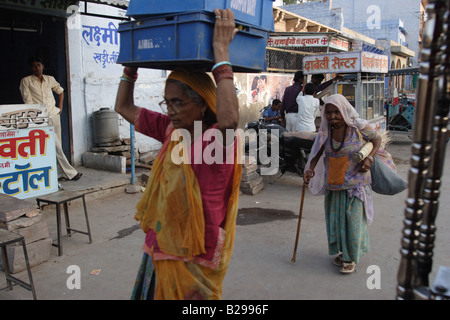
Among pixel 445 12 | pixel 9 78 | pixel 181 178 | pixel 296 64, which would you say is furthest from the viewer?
pixel 296 64

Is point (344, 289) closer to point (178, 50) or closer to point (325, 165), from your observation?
point (325, 165)

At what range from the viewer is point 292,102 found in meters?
7.96

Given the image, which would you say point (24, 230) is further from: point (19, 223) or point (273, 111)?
point (273, 111)

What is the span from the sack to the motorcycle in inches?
124

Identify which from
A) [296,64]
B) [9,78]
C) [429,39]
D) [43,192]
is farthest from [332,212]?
[296,64]

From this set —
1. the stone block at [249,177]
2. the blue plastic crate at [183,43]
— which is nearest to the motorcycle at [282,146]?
the stone block at [249,177]

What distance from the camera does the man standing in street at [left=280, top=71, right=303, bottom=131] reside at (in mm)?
7875

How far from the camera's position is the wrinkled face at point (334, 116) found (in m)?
3.78

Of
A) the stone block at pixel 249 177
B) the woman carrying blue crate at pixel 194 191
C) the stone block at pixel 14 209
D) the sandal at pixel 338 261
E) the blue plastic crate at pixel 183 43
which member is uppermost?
the blue plastic crate at pixel 183 43

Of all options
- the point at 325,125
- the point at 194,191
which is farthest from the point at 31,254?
the point at 325,125

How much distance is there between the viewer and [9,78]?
25.2 feet

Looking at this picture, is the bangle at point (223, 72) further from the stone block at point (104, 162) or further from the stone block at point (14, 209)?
the stone block at point (104, 162)

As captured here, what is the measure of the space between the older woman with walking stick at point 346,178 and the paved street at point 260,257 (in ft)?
0.97

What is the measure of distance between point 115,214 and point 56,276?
6.00 feet
